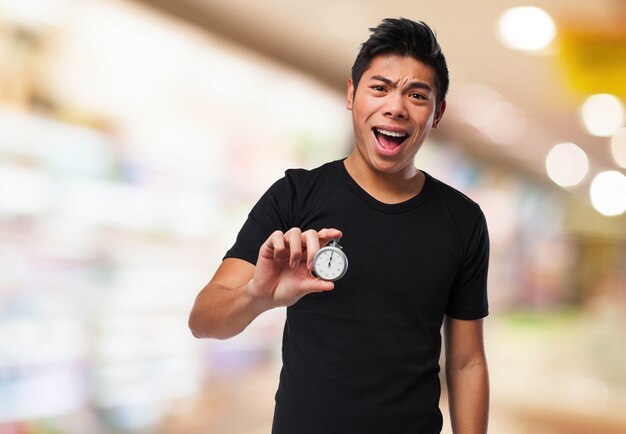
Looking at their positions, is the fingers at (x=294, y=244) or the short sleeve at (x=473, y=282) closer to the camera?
the fingers at (x=294, y=244)

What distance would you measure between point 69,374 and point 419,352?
137 inches

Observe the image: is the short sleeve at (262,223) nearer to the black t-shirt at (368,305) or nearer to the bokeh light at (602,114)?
the black t-shirt at (368,305)

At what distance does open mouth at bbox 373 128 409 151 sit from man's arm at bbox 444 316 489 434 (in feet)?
1.24

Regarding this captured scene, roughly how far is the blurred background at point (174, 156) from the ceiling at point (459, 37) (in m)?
0.02

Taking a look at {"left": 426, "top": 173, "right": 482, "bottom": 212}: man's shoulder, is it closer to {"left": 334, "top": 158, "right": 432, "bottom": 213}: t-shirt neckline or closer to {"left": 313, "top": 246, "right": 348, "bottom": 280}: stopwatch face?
{"left": 334, "top": 158, "right": 432, "bottom": 213}: t-shirt neckline

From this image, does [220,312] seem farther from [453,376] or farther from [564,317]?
[564,317]

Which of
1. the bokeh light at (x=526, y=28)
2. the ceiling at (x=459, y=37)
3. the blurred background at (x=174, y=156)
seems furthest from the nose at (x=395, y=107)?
the bokeh light at (x=526, y=28)

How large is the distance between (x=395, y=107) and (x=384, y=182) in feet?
0.52

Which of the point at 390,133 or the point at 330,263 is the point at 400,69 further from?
the point at 330,263

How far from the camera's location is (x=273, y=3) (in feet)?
20.4

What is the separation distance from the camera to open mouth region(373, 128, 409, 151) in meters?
1.60

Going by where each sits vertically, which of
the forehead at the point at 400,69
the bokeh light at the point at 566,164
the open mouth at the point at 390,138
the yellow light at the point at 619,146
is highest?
the bokeh light at the point at 566,164

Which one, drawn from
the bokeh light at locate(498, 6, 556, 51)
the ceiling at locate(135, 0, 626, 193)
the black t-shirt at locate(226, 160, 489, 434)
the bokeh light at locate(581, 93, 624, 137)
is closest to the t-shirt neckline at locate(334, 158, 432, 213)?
the black t-shirt at locate(226, 160, 489, 434)

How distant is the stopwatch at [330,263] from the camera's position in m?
1.41
